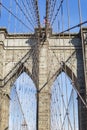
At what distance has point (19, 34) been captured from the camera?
21.0m

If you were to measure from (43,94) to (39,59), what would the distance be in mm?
1782

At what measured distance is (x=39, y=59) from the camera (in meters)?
20.1

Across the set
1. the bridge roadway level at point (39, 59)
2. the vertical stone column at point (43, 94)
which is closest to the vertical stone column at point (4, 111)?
the bridge roadway level at point (39, 59)

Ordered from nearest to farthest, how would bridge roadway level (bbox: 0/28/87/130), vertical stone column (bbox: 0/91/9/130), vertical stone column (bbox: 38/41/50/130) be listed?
vertical stone column (bbox: 38/41/50/130), vertical stone column (bbox: 0/91/9/130), bridge roadway level (bbox: 0/28/87/130)

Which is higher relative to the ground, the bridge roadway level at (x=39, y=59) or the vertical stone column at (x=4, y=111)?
the bridge roadway level at (x=39, y=59)

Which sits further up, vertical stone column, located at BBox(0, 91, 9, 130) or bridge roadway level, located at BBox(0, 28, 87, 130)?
bridge roadway level, located at BBox(0, 28, 87, 130)

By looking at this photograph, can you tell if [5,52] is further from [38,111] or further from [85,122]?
[85,122]

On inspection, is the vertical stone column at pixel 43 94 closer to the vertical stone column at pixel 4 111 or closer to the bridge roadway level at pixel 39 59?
the bridge roadway level at pixel 39 59

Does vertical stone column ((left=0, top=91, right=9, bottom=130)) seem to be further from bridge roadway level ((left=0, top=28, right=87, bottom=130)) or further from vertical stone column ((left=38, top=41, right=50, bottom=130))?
vertical stone column ((left=38, top=41, right=50, bottom=130))

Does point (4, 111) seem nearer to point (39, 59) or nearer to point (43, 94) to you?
point (43, 94)

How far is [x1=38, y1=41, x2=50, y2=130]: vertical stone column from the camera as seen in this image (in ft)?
61.5

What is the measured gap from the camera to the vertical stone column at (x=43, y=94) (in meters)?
18.7

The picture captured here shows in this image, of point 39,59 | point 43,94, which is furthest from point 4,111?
point 39,59

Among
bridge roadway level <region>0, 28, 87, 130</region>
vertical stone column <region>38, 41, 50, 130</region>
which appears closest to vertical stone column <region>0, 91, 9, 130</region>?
bridge roadway level <region>0, 28, 87, 130</region>
